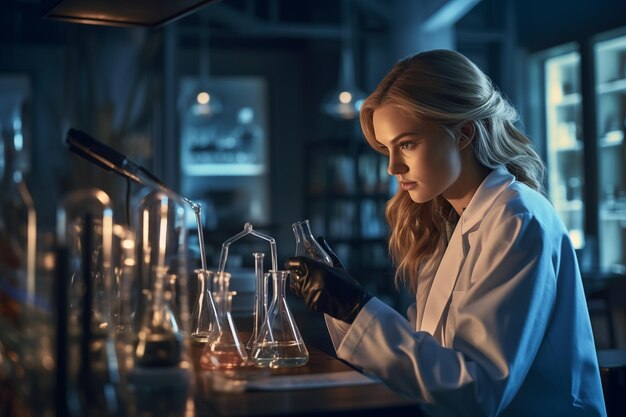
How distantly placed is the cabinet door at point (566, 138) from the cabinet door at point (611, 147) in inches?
8.0

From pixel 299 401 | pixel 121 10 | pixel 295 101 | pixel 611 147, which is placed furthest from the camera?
pixel 295 101

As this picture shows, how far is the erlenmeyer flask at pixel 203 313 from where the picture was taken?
1570mm

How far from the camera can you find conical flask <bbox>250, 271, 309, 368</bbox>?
1430 mm

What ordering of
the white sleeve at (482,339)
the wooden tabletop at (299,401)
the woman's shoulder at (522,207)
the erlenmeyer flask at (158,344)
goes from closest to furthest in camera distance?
the wooden tabletop at (299,401), the erlenmeyer flask at (158,344), the white sleeve at (482,339), the woman's shoulder at (522,207)

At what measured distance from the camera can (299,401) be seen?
1136 mm

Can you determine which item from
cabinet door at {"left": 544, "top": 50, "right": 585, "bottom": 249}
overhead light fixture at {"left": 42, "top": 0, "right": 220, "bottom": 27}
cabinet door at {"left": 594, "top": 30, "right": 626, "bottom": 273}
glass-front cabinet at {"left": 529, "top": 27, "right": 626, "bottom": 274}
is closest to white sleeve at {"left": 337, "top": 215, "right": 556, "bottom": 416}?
overhead light fixture at {"left": 42, "top": 0, "right": 220, "bottom": 27}

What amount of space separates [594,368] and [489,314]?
33 centimetres

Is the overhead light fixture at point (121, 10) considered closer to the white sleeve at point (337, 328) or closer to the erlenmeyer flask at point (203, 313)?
the erlenmeyer flask at point (203, 313)

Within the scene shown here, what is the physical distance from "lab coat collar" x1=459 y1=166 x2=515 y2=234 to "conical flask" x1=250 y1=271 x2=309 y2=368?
0.48 meters

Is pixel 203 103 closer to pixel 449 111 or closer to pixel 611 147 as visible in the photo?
pixel 611 147

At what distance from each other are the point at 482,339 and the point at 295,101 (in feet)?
25.0

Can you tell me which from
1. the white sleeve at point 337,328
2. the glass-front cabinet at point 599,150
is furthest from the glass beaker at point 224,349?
the glass-front cabinet at point 599,150

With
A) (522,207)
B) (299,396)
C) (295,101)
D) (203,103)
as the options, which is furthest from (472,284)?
(295,101)

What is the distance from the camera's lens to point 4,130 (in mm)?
1758
